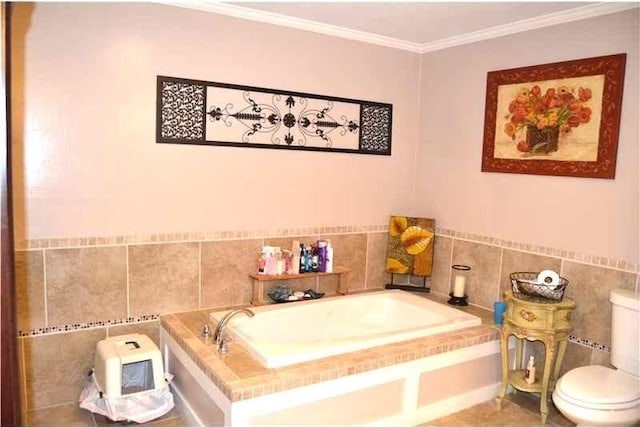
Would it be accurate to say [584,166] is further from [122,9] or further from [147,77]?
[122,9]

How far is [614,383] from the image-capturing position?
2.49m

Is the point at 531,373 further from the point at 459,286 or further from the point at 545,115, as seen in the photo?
the point at 545,115

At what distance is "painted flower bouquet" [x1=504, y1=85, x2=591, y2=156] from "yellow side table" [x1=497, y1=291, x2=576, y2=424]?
100 centimetres

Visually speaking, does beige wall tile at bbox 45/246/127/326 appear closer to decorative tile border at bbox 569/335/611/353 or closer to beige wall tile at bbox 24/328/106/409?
beige wall tile at bbox 24/328/106/409

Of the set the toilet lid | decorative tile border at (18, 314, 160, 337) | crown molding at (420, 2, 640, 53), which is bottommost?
the toilet lid

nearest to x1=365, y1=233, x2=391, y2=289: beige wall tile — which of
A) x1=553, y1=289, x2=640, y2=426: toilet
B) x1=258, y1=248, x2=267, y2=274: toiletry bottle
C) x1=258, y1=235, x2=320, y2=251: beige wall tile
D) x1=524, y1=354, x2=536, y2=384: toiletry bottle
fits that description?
x1=258, y1=235, x2=320, y2=251: beige wall tile

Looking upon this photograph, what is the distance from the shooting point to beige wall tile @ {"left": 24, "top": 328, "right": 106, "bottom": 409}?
279 centimetres

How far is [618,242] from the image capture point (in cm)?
282

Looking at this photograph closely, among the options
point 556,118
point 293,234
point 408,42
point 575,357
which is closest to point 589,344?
point 575,357

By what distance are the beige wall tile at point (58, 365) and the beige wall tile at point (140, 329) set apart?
0.18ft

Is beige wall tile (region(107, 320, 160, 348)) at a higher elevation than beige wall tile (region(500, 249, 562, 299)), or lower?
lower

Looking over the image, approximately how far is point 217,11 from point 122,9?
0.56 metres

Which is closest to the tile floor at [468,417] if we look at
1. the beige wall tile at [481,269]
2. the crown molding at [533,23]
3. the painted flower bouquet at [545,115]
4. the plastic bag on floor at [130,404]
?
the plastic bag on floor at [130,404]

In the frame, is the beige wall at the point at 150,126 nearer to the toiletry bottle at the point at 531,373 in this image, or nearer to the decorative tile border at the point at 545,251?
the decorative tile border at the point at 545,251
